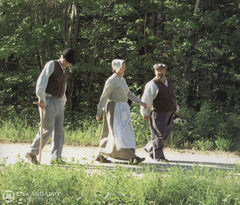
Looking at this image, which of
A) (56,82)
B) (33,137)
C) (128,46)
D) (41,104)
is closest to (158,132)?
(56,82)

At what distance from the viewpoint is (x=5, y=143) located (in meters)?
11.2

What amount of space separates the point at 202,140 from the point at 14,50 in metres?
5.83

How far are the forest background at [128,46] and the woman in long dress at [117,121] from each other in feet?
16.0

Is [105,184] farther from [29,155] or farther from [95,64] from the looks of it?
[95,64]

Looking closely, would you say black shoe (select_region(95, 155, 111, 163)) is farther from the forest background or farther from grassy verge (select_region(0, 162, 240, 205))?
the forest background

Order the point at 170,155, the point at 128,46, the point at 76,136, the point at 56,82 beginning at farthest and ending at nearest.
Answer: the point at 128,46 < the point at 76,136 < the point at 170,155 < the point at 56,82

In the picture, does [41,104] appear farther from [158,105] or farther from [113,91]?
[158,105]

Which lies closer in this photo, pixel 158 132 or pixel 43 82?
pixel 43 82

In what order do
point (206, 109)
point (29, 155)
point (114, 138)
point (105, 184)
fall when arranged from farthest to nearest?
point (206, 109) → point (114, 138) → point (29, 155) → point (105, 184)

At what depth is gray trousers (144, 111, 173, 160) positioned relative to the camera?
884cm

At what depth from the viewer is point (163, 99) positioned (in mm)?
8930

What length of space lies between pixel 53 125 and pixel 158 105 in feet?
7.21

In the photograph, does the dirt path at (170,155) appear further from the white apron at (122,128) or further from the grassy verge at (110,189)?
the grassy verge at (110,189)

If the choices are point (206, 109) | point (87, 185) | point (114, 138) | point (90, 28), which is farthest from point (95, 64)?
point (87, 185)
